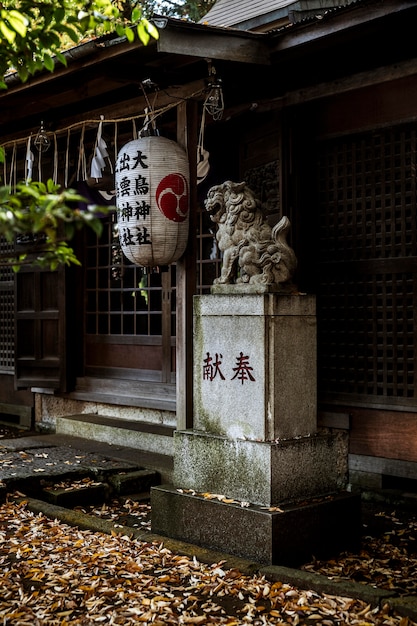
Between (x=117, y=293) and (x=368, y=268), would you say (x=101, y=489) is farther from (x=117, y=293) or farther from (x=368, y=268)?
(x=117, y=293)

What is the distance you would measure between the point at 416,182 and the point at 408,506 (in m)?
3.59

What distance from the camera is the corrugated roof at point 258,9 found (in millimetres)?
10134

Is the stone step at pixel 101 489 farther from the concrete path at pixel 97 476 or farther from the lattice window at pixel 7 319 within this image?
the lattice window at pixel 7 319

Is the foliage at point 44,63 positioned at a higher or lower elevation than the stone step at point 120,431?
higher

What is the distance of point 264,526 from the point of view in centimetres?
639

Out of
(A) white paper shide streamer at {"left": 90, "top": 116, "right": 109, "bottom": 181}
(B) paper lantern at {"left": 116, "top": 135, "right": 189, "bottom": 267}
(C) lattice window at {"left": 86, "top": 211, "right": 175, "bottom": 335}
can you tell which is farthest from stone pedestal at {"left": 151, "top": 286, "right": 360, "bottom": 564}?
(C) lattice window at {"left": 86, "top": 211, "right": 175, "bottom": 335}

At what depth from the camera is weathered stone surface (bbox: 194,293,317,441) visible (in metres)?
6.79

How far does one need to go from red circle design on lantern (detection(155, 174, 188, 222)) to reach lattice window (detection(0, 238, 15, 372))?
7.26 metres

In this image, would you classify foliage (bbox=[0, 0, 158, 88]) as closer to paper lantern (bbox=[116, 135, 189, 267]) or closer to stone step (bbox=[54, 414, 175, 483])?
paper lantern (bbox=[116, 135, 189, 267])

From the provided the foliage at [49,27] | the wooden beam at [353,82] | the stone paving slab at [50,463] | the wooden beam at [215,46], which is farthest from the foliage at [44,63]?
the stone paving slab at [50,463]

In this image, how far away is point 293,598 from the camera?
5715mm

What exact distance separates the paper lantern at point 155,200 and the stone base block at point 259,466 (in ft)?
7.20

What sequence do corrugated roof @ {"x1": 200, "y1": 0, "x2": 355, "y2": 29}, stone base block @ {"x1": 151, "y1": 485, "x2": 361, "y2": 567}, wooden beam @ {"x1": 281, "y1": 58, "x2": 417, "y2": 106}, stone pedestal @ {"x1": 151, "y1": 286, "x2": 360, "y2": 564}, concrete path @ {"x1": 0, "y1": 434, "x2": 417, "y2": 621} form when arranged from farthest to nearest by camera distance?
corrugated roof @ {"x1": 200, "y1": 0, "x2": 355, "y2": 29} < wooden beam @ {"x1": 281, "y1": 58, "x2": 417, "y2": 106} < stone pedestal @ {"x1": 151, "y1": 286, "x2": 360, "y2": 564} < stone base block @ {"x1": 151, "y1": 485, "x2": 361, "y2": 567} < concrete path @ {"x1": 0, "y1": 434, "x2": 417, "y2": 621}

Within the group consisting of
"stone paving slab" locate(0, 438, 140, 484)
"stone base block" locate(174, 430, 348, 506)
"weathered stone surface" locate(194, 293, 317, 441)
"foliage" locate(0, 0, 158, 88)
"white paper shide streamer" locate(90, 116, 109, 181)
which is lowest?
"stone paving slab" locate(0, 438, 140, 484)
